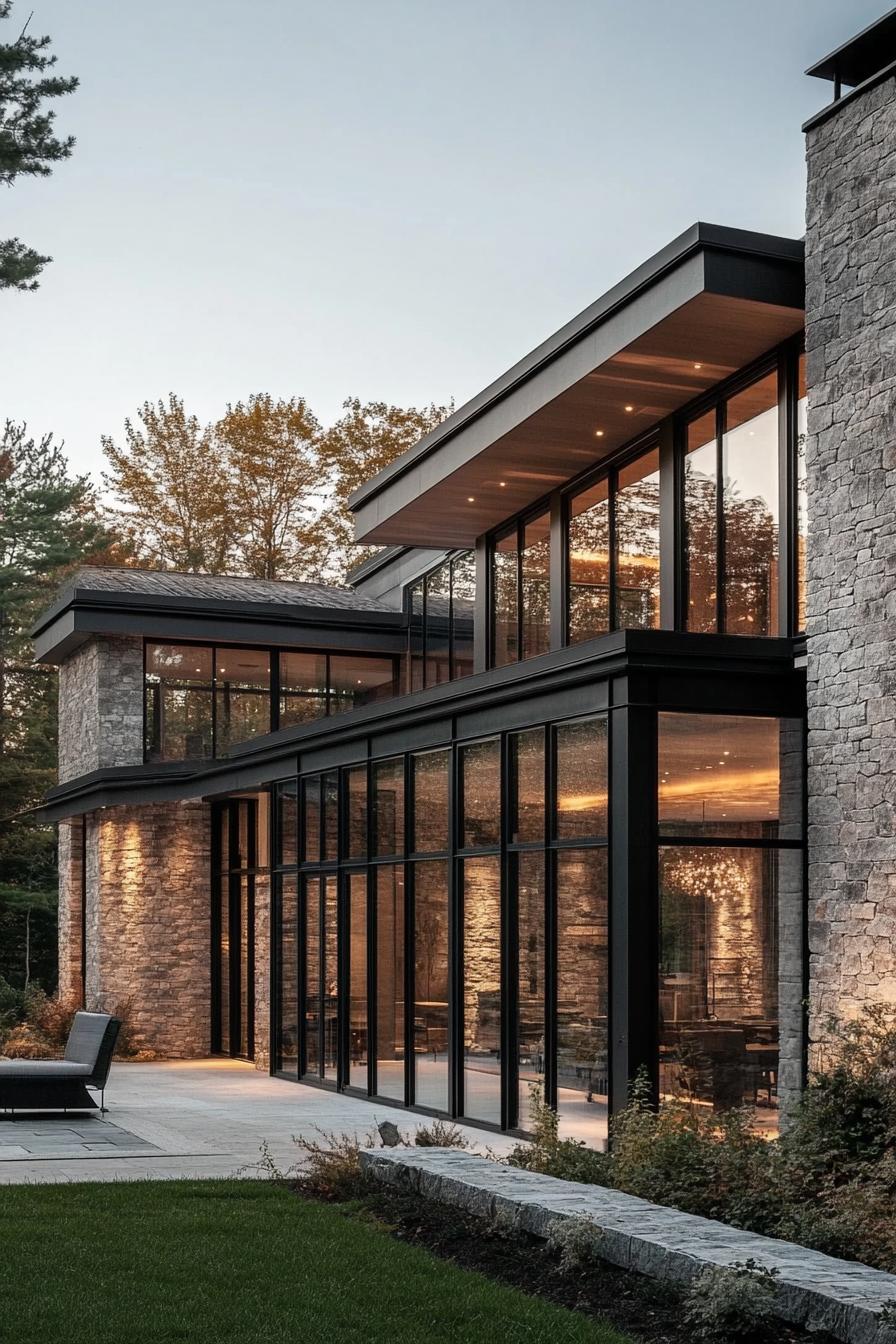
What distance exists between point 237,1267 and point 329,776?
1087 cm

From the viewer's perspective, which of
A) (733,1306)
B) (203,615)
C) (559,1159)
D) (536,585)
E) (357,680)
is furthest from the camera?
(357,680)

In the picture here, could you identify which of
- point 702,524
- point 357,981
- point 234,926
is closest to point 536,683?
point 702,524

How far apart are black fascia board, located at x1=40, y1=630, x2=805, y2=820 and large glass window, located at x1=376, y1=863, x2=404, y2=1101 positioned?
5.11 feet

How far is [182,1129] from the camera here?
1452 centimetres

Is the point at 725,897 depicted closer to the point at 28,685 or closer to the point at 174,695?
the point at 174,695

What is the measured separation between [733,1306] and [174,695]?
19.8 m

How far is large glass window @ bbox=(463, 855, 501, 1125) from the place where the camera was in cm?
1427

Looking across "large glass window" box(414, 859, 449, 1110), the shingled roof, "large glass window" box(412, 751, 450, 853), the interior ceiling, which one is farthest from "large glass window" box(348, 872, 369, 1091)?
the shingled roof

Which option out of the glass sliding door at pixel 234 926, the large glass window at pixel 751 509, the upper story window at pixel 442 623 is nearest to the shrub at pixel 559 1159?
the large glass window at pixel 751 509

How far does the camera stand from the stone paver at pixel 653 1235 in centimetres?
632

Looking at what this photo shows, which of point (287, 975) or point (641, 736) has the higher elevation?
point (641, 736)

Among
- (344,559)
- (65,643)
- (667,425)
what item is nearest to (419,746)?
(667,425)

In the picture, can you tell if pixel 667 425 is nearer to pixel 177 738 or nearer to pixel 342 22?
pixel 342 22

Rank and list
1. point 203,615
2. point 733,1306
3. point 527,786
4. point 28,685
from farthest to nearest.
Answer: point 28,685
point 203,615
point 527,786
point 733,1306
